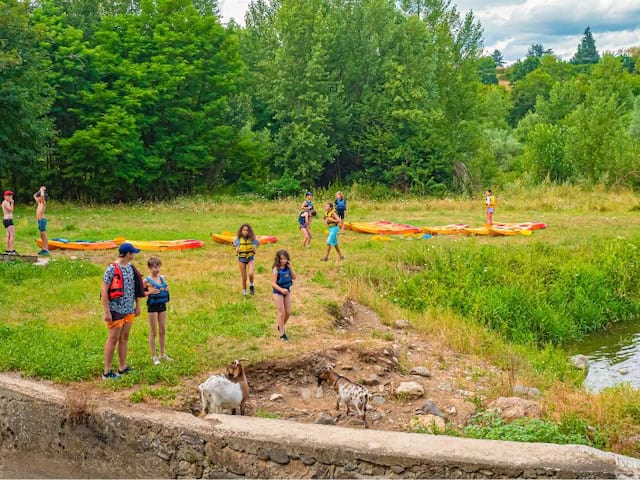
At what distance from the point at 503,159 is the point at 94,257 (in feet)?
157

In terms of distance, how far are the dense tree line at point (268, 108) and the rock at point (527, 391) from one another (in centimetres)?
2510

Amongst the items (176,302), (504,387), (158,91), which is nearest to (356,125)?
(158,91)

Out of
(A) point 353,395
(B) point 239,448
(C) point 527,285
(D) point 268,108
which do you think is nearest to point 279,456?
(B) point 239,448

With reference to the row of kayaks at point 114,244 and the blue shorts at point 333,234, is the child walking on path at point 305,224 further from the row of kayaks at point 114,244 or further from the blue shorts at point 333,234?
the row of kayaks at point 114,244

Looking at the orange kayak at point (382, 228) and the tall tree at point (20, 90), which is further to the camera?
the tall tree at point (20, 90)

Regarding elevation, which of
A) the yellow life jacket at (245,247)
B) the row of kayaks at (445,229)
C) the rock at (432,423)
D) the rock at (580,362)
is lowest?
the rock at (580,362)

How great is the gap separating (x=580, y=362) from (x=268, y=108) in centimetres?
3176

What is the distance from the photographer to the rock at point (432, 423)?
8319 mm

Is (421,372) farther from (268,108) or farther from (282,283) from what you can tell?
(268,108)

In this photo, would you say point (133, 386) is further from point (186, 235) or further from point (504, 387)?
point (186, 235)

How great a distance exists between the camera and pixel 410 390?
9.69 metres

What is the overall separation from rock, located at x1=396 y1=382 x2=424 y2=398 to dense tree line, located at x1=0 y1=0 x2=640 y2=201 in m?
24.3

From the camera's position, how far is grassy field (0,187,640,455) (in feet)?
32.8

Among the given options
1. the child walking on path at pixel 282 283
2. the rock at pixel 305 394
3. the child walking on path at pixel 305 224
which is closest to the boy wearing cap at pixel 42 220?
the child walking on path at pixel 305 224
